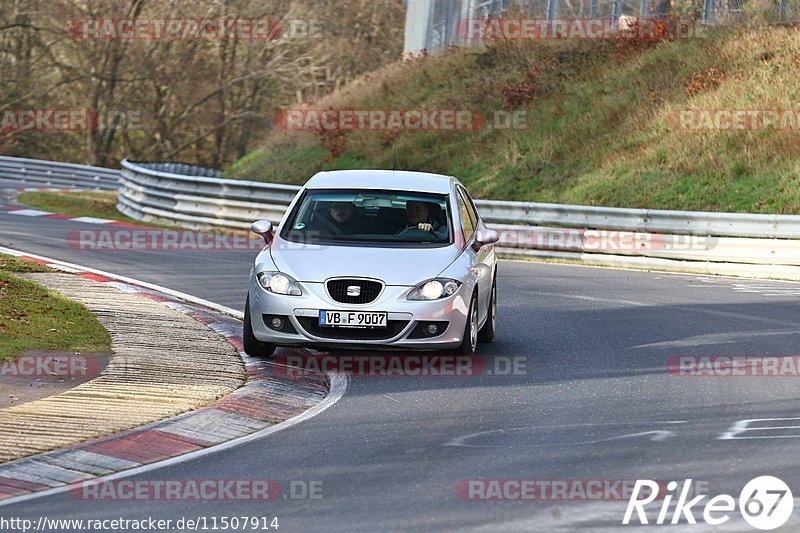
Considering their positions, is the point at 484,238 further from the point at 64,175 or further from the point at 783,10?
the point at 64,175

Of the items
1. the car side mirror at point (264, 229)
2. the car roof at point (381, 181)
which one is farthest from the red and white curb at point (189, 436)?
the car roof at point (381, 181)

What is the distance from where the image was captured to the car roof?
12.4 metres

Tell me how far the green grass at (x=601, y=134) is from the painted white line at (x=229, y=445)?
15285 mm

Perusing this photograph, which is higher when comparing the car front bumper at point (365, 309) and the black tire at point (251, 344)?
the car front bumper at point (365, 309)

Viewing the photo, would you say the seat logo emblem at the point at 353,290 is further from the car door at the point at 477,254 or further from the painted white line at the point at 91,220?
the painted white line at the point at 91,220

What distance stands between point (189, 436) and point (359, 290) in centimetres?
279

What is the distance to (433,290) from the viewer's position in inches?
435

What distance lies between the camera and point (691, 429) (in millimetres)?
8711

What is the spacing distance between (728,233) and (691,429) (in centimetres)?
1264

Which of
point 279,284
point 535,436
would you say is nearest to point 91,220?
point 279,284

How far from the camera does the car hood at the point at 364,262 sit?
11.0 metres

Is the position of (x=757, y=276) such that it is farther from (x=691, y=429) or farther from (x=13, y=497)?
(x=13, y=497)

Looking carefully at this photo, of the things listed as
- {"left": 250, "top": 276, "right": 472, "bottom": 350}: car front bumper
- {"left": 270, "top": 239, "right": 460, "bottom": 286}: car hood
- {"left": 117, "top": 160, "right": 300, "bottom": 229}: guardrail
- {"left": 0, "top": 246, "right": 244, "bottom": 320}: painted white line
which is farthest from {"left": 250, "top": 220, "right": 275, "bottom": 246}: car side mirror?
Result: {"left": 117, "top": 160, "right": 300, "bottom": 229}: guardrail

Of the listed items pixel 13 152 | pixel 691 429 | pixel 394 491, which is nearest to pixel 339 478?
pixel 394 491
